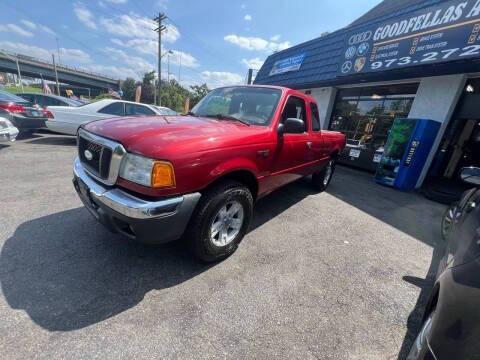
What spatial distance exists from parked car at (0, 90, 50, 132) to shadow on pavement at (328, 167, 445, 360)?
9.31 meters

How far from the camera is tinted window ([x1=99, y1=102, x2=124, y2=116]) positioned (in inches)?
287

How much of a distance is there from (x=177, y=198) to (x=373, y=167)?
348 inches

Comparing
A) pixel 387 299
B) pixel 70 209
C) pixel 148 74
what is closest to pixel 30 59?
pixel 148 74

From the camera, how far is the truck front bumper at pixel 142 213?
1.87 m

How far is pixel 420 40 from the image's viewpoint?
659 centimetres

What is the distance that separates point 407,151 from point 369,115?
304 cm

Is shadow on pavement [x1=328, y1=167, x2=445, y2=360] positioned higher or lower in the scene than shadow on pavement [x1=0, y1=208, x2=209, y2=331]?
higher

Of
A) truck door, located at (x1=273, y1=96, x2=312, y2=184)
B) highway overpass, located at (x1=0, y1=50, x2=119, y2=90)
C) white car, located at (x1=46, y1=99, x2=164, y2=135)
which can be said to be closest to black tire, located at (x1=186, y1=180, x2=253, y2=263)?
truck door, located at (x1=273, y1=96, x2=312, y2=184)

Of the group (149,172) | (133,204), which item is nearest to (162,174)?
(149,172)

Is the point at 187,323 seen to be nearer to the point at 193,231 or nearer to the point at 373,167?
the point at 193,231

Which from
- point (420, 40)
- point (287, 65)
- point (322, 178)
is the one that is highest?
point (420, 40)

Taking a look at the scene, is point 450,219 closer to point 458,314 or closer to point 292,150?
point 292,150

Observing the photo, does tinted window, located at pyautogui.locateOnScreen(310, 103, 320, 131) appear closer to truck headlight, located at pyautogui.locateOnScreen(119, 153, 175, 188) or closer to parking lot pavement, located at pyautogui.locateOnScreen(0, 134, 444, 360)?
parking lot pavement, located at pyautogui.locateOnScreen(0, 134, 444, 360)

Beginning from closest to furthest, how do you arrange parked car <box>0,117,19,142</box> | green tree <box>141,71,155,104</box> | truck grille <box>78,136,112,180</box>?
truck grille <box>78,136,112,180</box> < parked car <box>0,117,19,142</box> < green tree <box>141,71,155,104</box>
